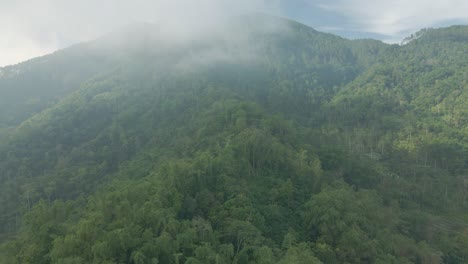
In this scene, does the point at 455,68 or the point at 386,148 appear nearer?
the point at 386,148

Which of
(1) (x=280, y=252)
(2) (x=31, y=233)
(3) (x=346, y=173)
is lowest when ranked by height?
(3) (x=346, y=173)

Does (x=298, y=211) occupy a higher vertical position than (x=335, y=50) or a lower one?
lower

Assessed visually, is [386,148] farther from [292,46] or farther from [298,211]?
[292,46]

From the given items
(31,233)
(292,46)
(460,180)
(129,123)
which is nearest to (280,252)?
(31,233)

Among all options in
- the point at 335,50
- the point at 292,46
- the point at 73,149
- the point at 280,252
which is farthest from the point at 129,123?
the point at 335,50

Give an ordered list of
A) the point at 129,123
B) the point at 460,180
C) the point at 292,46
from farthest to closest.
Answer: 1. the point at 292,46
2. the point at 129,123
3. the point at 460,180

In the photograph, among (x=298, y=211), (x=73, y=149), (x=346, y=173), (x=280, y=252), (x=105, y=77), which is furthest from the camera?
(x=105, y=77)
